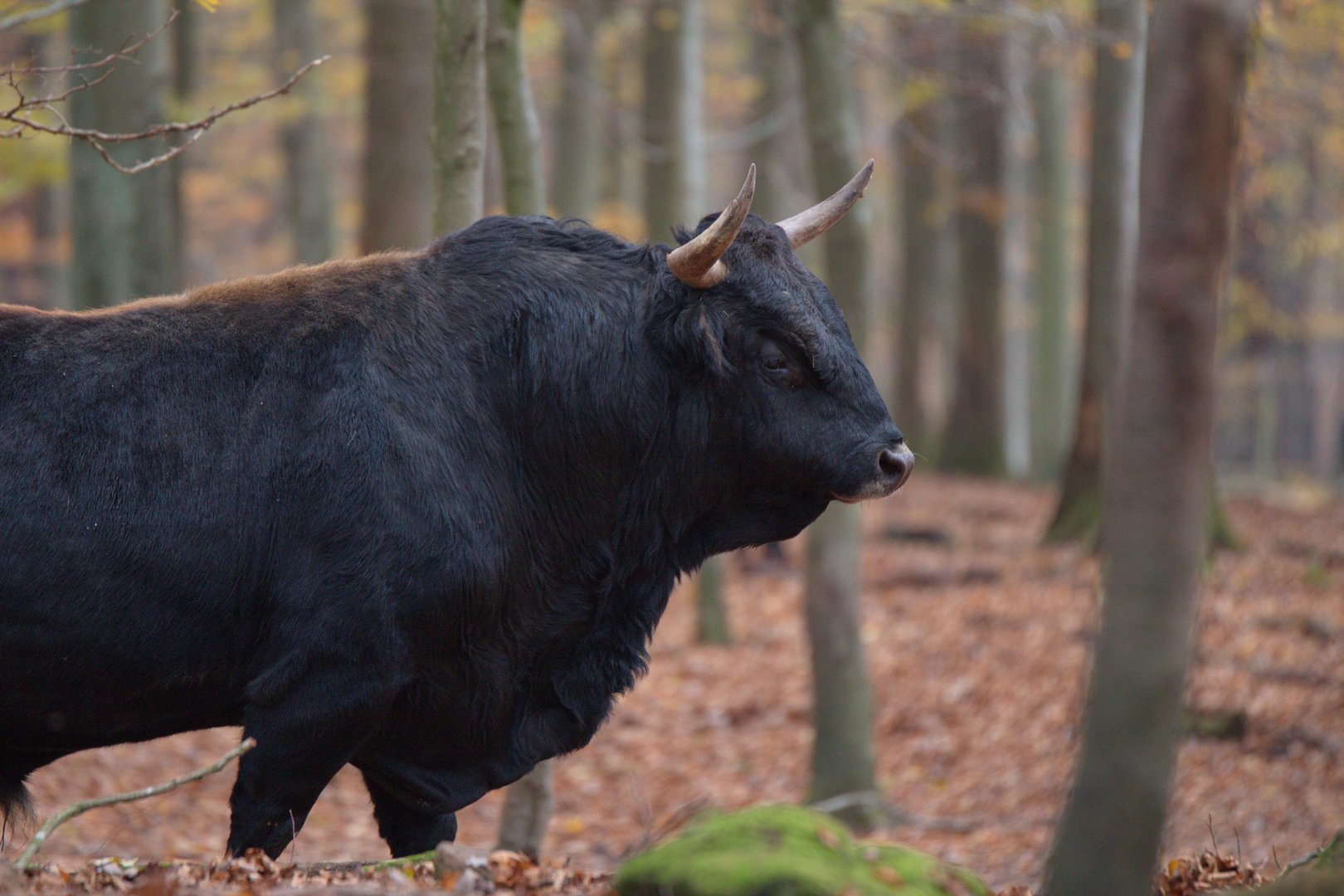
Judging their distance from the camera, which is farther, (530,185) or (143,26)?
(143,26)

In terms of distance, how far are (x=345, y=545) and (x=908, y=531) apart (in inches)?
457

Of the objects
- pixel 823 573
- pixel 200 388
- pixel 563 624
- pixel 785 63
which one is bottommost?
pixel 823 573

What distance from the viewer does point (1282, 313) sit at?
21.7 meters

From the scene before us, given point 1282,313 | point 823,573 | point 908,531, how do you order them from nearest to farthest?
point 823,573
point 908,531
point 1282,313

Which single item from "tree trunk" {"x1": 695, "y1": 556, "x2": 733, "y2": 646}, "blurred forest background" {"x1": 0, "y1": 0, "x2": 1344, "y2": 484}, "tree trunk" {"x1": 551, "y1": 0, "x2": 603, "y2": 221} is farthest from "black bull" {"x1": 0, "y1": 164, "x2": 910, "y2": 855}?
"tree trunk" {"x1": 551, "y1": 0, "x2": 603, "y2": 221}

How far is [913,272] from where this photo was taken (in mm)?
20344

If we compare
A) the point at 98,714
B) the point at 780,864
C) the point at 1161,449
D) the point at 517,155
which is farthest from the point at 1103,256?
the point at 98,714

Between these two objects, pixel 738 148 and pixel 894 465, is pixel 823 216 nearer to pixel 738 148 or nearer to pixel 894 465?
pixel 894 465

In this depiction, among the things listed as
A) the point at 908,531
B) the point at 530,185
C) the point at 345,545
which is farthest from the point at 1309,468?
the point at 345,545

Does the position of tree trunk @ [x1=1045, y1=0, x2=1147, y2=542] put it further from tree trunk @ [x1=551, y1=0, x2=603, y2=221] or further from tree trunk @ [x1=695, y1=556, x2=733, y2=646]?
tree trunk @ [x1=551, y1=0, x2=603, y2=221]

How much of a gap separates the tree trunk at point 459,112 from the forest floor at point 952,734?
128 inches

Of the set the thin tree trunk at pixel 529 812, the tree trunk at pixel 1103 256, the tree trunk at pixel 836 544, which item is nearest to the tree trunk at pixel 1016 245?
the tree trunk at pixel 1103 256

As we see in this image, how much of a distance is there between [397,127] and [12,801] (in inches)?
341

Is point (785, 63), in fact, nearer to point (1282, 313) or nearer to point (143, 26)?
point (143, 26)
